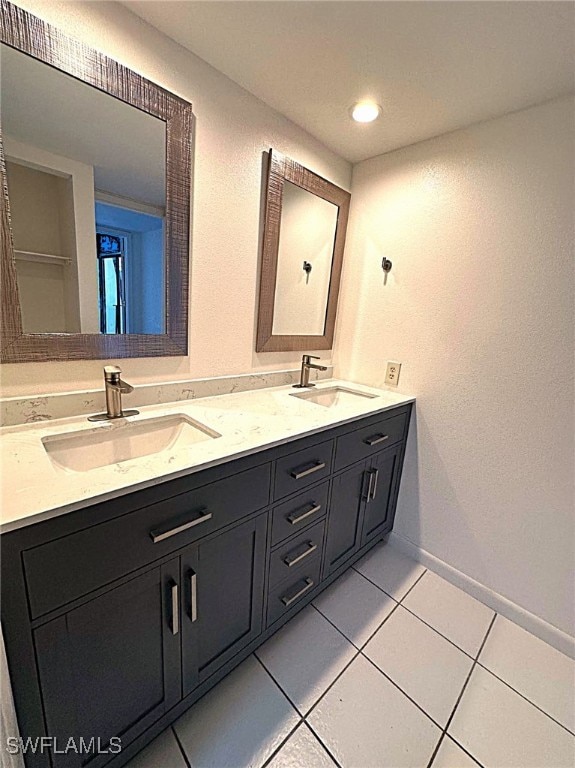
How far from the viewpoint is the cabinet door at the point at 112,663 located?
0.69 meters

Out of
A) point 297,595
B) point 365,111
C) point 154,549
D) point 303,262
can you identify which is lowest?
point 297,595

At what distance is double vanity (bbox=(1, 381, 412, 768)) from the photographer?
2.14 feet

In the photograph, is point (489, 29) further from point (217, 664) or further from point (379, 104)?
point (217, 664)

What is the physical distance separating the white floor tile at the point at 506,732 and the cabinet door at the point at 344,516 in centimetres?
59

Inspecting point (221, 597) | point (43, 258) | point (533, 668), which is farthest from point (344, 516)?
point (43, 258)

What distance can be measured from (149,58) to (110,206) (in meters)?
0.48

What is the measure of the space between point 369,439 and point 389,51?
136 cm

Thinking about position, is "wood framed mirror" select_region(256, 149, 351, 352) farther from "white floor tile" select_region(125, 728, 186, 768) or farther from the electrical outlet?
"white floor tile" select_region(125, 728, 186, 768)

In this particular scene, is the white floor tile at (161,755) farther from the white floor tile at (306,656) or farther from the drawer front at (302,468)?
the drawer front at (302,468)

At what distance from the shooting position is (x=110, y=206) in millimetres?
1050

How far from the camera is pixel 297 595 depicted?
1262 millimetres

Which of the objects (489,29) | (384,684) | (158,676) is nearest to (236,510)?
(158,676)

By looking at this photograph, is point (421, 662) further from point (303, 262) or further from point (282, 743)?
point (303, 262)
